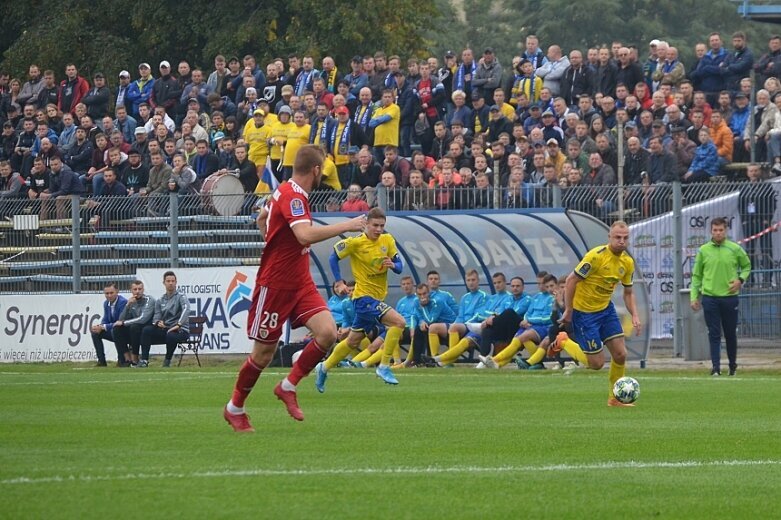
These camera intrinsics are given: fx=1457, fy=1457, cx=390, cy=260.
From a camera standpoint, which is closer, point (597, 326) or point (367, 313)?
point (597, 326)

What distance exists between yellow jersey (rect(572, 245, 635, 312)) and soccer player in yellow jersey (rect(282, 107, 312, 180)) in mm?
11841

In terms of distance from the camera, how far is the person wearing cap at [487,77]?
2770cm

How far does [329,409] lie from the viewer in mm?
14117

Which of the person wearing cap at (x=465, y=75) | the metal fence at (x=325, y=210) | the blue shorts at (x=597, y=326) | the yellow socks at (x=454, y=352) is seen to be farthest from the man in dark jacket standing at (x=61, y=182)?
the blue shorts at (x=597, y=326)

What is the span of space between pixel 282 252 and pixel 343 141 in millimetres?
15505

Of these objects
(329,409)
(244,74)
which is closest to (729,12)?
(244,74)

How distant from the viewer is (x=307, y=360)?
39.0 feet

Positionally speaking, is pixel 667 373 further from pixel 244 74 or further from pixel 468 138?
pixel 244 74

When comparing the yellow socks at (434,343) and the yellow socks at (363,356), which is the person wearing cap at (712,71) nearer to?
the yellow socks at (434,343)

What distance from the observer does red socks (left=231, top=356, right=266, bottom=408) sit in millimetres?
11240

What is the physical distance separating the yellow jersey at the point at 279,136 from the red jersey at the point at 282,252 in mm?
15620

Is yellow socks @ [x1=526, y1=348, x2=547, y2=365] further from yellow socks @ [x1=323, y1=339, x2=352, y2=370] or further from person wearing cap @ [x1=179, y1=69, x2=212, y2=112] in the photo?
person wearing cap @ [x1=179, y1=69, x2=212, y2=112]

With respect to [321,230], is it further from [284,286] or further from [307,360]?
[307,360]

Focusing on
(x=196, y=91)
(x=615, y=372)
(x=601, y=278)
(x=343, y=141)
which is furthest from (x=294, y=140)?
(x=615, y=372)
